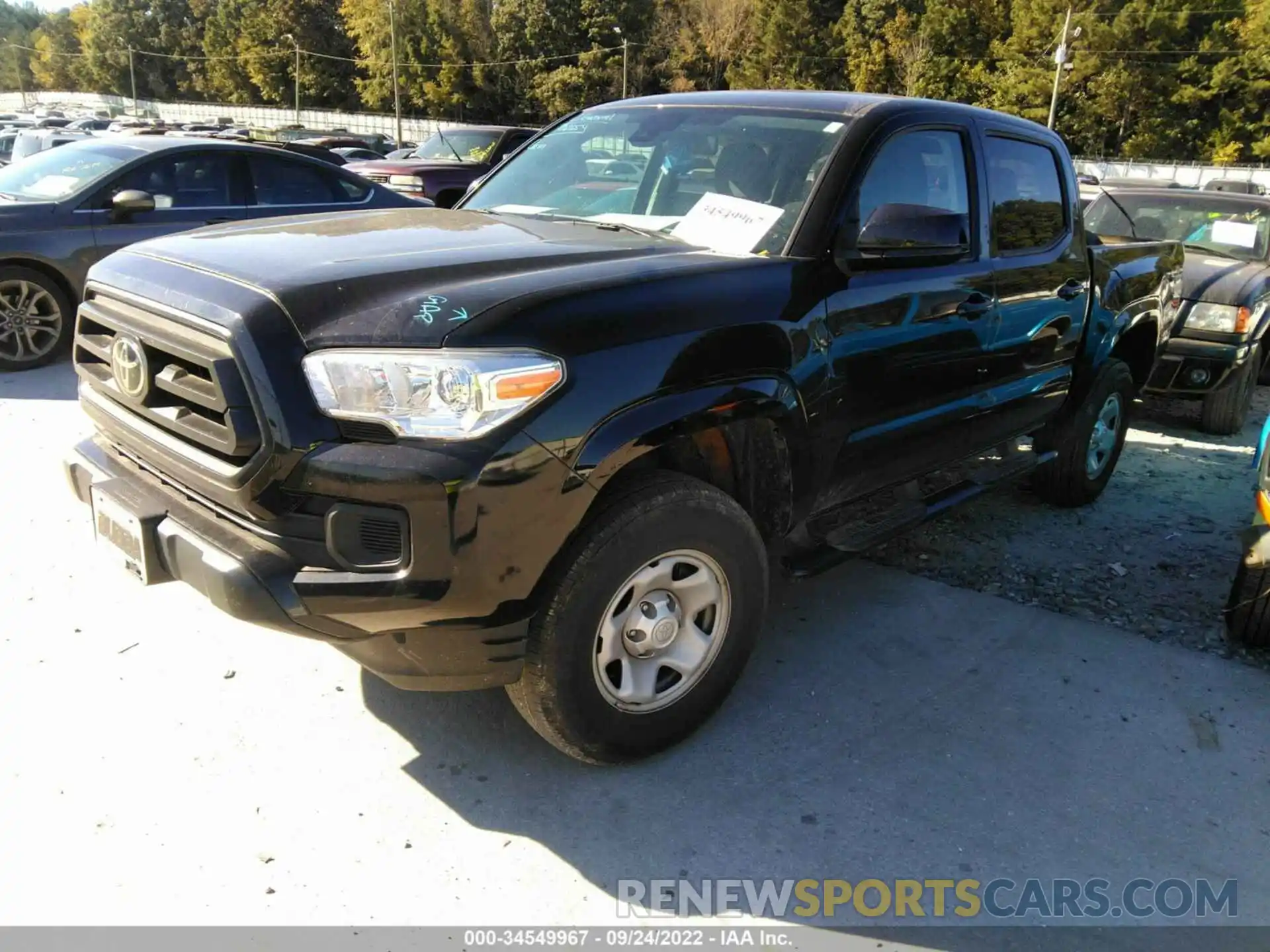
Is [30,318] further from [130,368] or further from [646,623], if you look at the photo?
[646,623]

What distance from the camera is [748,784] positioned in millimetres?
2873

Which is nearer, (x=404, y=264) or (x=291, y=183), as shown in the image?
(x=404, y=264)

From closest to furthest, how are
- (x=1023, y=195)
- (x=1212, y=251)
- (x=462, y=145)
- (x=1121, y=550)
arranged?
1. (x=1023, y=195)
2. (x=1121, y=550)
3. (x=1212, y=251)
4. (x=462, y=145)

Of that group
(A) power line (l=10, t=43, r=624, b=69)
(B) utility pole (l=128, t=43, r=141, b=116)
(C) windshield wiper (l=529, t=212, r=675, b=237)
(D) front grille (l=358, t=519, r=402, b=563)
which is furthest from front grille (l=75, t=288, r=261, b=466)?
(B) utility pole (l=128, t=43, r=141, b=116)

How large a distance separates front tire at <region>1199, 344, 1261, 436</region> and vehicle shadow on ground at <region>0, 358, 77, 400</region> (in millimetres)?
7911

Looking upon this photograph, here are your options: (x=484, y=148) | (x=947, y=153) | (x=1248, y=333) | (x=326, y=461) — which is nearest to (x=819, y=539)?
(x=947, y=153)

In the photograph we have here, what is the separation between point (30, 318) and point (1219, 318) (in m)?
8.52

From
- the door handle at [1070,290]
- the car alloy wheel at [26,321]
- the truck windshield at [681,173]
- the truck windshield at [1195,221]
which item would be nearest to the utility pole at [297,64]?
the car alloy wheel at [26,321]

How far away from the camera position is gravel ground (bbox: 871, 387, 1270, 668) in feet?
13.7

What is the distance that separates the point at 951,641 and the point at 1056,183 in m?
2.33

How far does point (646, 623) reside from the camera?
274 centimetres

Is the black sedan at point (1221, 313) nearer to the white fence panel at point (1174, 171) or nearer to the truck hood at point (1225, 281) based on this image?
the truck hood at point (1225, 281)

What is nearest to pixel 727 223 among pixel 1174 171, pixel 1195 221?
pixel 1195 221

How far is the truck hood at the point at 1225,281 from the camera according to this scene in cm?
684
